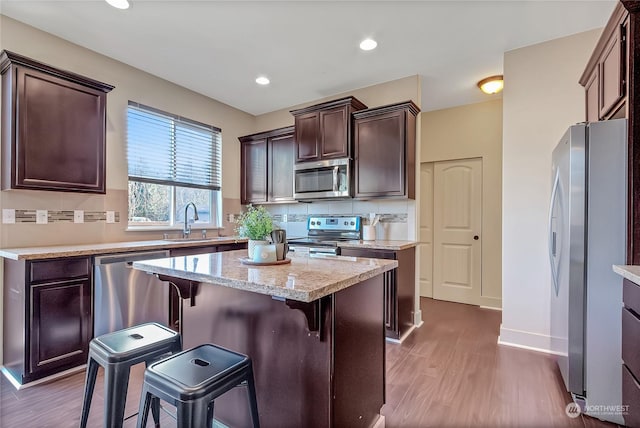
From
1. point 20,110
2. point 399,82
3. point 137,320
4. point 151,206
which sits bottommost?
point 137,320

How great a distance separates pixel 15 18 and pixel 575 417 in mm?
4923

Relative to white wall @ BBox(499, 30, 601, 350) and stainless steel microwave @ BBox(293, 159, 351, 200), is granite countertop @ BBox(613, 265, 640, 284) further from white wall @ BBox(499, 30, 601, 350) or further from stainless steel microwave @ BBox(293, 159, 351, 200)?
stainless steel microwave @ BBox(293, 159, 351, 200)

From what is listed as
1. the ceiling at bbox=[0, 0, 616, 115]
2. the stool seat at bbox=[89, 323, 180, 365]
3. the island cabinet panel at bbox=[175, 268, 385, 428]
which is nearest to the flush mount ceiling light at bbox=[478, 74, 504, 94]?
the ceiling at bbox=[0, 0, 616, 115]

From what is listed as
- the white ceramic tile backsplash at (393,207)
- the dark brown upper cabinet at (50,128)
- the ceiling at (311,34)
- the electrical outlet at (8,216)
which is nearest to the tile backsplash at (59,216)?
the electrical outlet at (8,216)

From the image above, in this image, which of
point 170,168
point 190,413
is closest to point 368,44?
point 170,168

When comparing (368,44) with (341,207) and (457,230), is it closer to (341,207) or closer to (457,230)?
(341,207)

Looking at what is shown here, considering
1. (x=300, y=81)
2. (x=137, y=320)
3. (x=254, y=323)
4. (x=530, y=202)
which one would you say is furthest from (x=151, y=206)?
(x=530, y=202)

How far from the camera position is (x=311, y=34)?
273 centimetres

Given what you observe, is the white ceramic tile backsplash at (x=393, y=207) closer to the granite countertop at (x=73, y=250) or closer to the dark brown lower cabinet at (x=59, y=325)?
the granite countertop at (x=73, y=250)

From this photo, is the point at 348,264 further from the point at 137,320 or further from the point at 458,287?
the point at 458,287

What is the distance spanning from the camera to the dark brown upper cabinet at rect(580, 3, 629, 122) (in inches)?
70.9

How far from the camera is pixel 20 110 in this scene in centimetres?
228

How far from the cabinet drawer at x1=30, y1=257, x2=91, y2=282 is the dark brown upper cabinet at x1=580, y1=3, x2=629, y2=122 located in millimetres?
3770

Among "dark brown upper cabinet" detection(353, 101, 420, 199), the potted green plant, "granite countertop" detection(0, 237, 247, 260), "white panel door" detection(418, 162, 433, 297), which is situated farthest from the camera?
"white panel door" detection(418, 162, 433, 297)
